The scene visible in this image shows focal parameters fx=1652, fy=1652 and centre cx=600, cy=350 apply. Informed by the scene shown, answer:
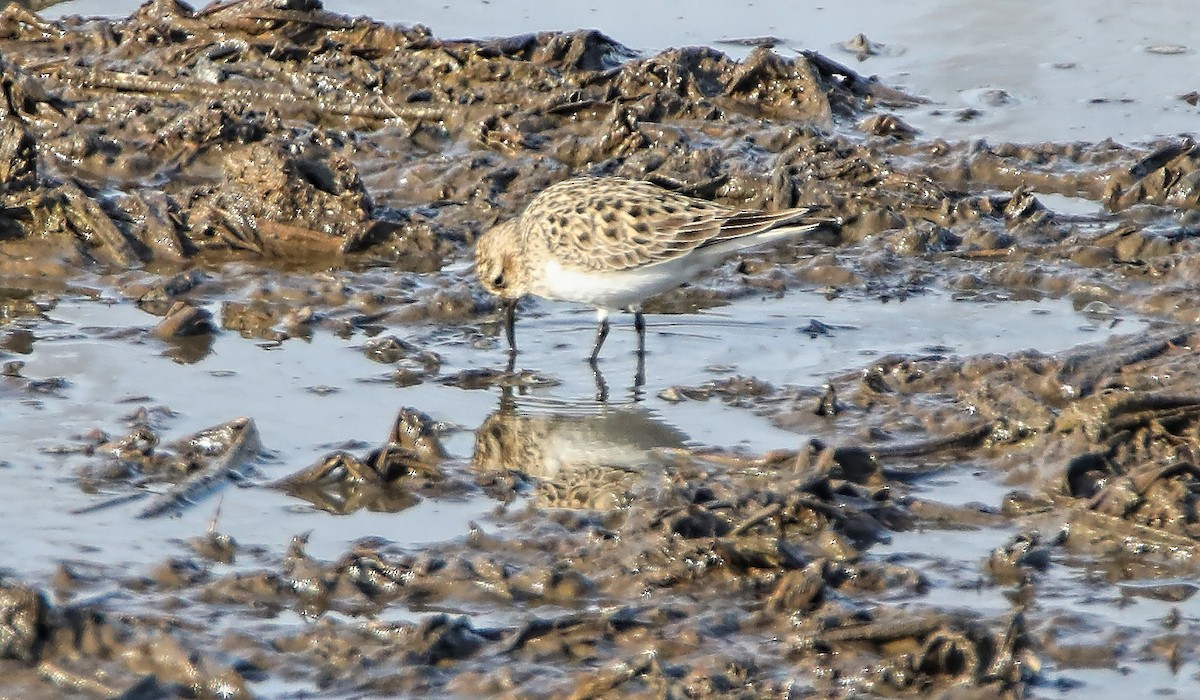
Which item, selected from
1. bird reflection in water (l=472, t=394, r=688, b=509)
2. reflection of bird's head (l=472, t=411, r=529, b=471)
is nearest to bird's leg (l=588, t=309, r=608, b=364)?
bird reflection in water (l=472, t=394, r=688, b=509)

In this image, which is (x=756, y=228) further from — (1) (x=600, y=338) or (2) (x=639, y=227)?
(1) (x=600, y=338)

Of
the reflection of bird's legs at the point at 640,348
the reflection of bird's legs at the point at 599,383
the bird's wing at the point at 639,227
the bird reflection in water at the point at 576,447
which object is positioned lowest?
the bird reflection in water at the point at 576,447

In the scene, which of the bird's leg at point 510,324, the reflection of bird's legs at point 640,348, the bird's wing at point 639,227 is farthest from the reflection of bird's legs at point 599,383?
the bird's wing at point 639,227

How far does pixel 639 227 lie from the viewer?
8.97m

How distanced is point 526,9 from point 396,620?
986 cm

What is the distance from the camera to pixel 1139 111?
12.5 m

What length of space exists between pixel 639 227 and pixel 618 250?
19cm

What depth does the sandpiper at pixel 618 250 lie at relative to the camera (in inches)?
349

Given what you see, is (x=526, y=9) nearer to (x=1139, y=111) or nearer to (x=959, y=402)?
(x=1139, y=111)

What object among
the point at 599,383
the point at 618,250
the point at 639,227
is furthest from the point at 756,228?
the point at 599,383

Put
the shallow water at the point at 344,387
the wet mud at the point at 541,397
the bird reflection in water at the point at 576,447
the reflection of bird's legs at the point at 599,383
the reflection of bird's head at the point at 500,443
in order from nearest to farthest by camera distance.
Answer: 1. the wet mud at the point at 541,397
2. the shallow water at the point at 344,387
3. the bird reflection in water at the point at 576,447
4. the reflection of bird's head at the point at 500,443
5. the reflection of bird's legs at the point at 599,383

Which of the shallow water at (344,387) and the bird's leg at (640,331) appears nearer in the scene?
the shallow water at (344,387)

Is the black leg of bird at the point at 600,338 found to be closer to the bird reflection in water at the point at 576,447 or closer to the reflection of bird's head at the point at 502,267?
the reflection of bird's head at the point at 502,267

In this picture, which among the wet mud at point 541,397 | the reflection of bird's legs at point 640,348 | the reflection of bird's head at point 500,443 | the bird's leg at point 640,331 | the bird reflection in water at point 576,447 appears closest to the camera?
the wet mud at point 541,397
